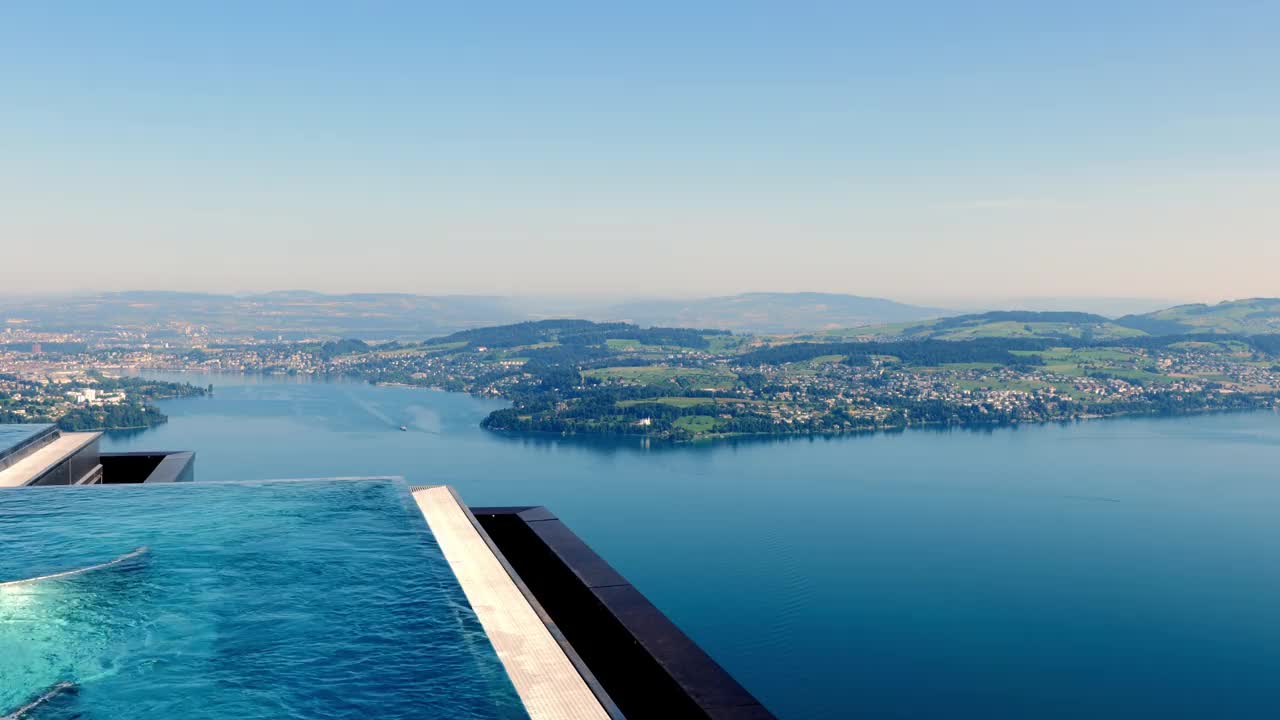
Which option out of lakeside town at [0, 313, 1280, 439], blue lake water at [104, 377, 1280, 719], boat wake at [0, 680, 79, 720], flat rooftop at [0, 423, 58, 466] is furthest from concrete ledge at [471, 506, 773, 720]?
lakeside town at [0, 313, 1280, 439]

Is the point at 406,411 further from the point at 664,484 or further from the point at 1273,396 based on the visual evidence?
the point at 1273,396

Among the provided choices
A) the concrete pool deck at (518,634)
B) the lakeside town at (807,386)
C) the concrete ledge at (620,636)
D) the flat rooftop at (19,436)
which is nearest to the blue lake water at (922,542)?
the lakeside town at (807,386)

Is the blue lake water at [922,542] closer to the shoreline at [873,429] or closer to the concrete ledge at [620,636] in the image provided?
the shoreline at [873,429]

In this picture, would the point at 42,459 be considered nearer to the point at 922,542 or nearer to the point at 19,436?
the point at 19,436

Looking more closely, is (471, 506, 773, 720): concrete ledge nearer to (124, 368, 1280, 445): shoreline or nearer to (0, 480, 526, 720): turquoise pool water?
(0, 480, 526, 720): turquoise pool water

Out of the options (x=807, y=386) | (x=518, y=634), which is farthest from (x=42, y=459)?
(x=807, y=386)

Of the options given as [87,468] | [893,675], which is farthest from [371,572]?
[893,675]
